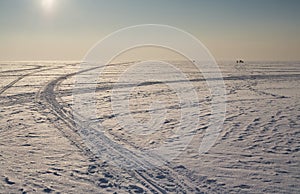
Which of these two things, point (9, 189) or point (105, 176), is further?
point (105, 176)

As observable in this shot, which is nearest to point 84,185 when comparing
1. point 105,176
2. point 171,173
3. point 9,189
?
point 105,176

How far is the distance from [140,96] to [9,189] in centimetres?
1135

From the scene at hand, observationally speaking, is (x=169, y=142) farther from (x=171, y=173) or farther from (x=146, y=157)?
(x=171, y=173)

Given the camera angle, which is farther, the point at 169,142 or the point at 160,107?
the point at 160,107

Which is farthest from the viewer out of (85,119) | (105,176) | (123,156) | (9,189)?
(85,119)

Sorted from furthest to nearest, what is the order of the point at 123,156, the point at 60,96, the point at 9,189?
the point at 60,96, the point at 123,156, the point at 9,189

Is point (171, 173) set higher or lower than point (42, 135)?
lower

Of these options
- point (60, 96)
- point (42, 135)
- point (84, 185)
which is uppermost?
point (60, 96)

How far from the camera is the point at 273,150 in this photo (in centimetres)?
733

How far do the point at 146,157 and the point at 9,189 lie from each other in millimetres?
2944

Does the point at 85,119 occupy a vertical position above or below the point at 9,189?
above

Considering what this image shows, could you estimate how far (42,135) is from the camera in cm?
873

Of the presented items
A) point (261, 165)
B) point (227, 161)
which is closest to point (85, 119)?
point (227, 161)

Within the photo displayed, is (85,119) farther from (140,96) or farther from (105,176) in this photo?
(140,96)
